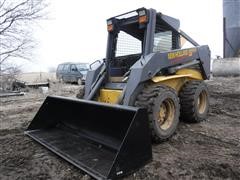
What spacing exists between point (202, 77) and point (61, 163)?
3544mm

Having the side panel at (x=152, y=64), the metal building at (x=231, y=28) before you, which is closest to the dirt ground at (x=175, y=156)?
the side panel at (x=152, y=64)

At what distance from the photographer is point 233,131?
5289 mm

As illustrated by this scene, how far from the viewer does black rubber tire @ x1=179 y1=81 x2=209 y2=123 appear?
546 cm

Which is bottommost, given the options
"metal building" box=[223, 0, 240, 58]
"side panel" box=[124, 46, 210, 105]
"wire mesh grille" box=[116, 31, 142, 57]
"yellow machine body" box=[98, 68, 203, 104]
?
"yellow machine body" box=[98, 68, 203, 104]

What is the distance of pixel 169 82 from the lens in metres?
5.19

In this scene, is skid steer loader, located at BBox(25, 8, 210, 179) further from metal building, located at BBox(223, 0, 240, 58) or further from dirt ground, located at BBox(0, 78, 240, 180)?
metal building, located at BBox(223, 0, 240, 58)

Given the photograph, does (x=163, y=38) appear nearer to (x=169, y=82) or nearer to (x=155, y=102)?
(x=169, y=82)

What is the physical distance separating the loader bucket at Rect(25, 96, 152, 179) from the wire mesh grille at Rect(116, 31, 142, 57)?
141 centimetres

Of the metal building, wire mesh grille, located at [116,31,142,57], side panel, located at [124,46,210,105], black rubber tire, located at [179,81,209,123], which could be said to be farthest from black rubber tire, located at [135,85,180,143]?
the metal building

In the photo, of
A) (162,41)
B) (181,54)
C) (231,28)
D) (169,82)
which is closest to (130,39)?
(162,41)

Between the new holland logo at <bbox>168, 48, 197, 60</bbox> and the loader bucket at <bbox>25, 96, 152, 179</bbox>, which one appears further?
the new holland logo at <bbox>168, 48, 197, 60</bbox>

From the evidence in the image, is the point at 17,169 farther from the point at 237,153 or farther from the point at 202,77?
the point at 202,77

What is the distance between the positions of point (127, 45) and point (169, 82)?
1157mm

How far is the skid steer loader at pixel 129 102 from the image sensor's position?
3.69 m
